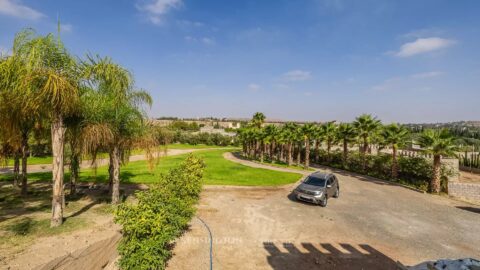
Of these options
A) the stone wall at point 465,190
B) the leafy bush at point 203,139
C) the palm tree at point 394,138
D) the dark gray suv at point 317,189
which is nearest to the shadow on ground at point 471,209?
the stone wall at point 465,190

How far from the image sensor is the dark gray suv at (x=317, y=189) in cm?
1556

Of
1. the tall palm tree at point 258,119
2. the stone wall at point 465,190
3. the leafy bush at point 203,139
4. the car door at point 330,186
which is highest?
the tall palm tree at point 258,119

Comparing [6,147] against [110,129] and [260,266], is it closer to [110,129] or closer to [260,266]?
[110,129]

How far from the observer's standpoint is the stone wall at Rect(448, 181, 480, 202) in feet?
64.5

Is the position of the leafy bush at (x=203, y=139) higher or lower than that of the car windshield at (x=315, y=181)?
higher

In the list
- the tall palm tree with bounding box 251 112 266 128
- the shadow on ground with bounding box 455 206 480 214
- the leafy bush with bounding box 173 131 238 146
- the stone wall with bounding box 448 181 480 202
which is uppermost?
the tall palm tree with bounding box 251 112 266 128

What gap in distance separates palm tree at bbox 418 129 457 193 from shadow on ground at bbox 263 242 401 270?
15090mm

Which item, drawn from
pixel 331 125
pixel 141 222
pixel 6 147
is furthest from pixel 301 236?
pixel 331 125

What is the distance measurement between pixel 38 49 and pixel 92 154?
564cm

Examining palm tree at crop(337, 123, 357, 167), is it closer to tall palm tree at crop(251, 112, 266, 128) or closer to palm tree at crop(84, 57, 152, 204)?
tall palm tree at crop(251, 112, 266, 128)

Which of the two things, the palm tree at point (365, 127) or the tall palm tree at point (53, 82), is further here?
the palm tree at point (365, 127)

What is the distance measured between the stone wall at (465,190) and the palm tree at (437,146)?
3.27ft

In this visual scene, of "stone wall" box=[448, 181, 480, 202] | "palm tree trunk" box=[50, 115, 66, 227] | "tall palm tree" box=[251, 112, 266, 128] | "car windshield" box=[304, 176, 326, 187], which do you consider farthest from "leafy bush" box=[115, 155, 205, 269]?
"tall palm tree" box=[251, 112, 266, 128]

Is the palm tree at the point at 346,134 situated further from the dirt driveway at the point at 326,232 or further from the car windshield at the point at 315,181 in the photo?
the car windshield at the point at 315,181
